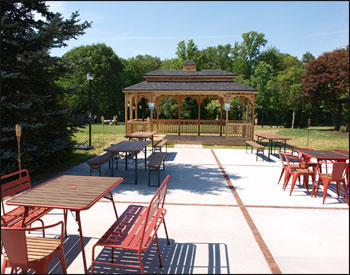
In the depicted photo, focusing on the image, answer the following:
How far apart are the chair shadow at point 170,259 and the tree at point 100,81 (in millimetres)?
35574

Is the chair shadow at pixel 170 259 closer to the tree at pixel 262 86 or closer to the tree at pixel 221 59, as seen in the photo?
the tree at pixel 262 86

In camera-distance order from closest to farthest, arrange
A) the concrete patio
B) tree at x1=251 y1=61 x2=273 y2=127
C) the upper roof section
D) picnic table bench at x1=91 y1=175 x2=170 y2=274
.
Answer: picnic table bench at x1=91 y1=175 x2=170 y2=274
the concrete patio
the upper roof section
tree at x1=251 y1=61 x2=273 y2=127

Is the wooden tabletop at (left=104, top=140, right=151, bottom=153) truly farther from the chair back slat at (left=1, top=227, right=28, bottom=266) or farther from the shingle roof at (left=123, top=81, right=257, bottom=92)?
the shingle roof at (left=123, top=81, right=257, bottom=92)

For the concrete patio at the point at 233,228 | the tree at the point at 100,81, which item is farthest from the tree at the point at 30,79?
the tree at the point at 100,81

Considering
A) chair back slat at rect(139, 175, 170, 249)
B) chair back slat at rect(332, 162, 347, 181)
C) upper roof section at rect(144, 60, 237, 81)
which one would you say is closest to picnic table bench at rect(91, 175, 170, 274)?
chair back slat at rect(139, 175, 170, 249)

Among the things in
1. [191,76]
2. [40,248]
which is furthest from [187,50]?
[40,248]

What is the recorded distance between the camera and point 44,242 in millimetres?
2984

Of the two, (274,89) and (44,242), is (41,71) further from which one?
(274,89)

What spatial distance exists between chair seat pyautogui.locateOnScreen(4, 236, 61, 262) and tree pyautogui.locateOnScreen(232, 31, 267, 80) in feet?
138

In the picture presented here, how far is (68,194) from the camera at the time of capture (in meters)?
3.47

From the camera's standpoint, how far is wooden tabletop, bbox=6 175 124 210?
308cm

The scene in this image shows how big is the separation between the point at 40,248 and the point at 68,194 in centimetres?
76

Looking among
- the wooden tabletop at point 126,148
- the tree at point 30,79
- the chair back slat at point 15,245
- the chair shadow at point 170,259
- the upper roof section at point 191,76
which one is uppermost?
the upper roof section at point 191,76

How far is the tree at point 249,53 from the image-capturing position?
137ft
